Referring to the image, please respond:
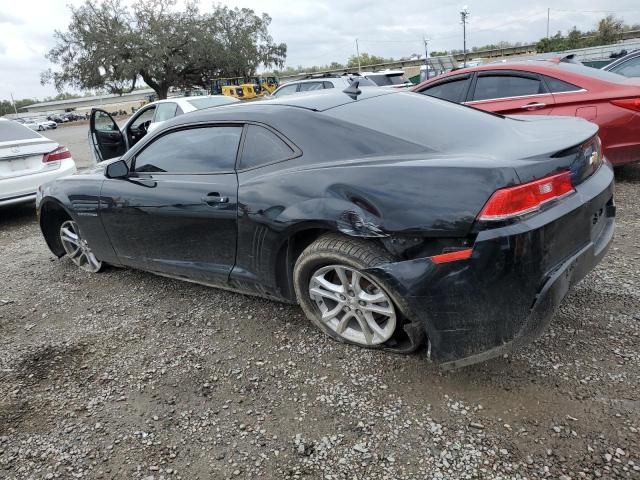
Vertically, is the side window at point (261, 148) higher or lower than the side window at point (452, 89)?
higher

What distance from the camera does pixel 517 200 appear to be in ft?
6.77

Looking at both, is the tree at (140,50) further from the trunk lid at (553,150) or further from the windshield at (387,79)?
the trunk lid at (553,150)

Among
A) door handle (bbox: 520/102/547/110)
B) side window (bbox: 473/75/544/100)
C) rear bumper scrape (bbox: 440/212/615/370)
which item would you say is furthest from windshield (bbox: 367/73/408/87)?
rear bumper scrape (bbox: 440/212/615/370)

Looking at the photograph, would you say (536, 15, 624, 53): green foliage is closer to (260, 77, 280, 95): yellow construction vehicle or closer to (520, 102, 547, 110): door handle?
(260, 77, 280, 95): yellow construction vehicle

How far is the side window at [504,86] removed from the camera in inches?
215

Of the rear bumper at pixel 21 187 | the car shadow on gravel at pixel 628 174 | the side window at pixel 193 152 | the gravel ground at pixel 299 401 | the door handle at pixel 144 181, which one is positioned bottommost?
the car shadow on gravel at pixel 628 174

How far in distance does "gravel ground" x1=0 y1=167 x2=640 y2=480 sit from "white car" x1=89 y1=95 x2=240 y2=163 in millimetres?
4901

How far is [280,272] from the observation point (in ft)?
9.58

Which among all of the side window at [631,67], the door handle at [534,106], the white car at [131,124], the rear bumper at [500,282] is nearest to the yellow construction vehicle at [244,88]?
the white car at [131,124]

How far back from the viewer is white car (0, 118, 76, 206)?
6.30 m

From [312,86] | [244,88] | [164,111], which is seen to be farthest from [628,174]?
[244,88]

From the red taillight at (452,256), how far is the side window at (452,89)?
4410 millimetres

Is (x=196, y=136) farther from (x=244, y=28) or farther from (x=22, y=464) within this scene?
(x=244, y=28)

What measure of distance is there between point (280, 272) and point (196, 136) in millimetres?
1166
